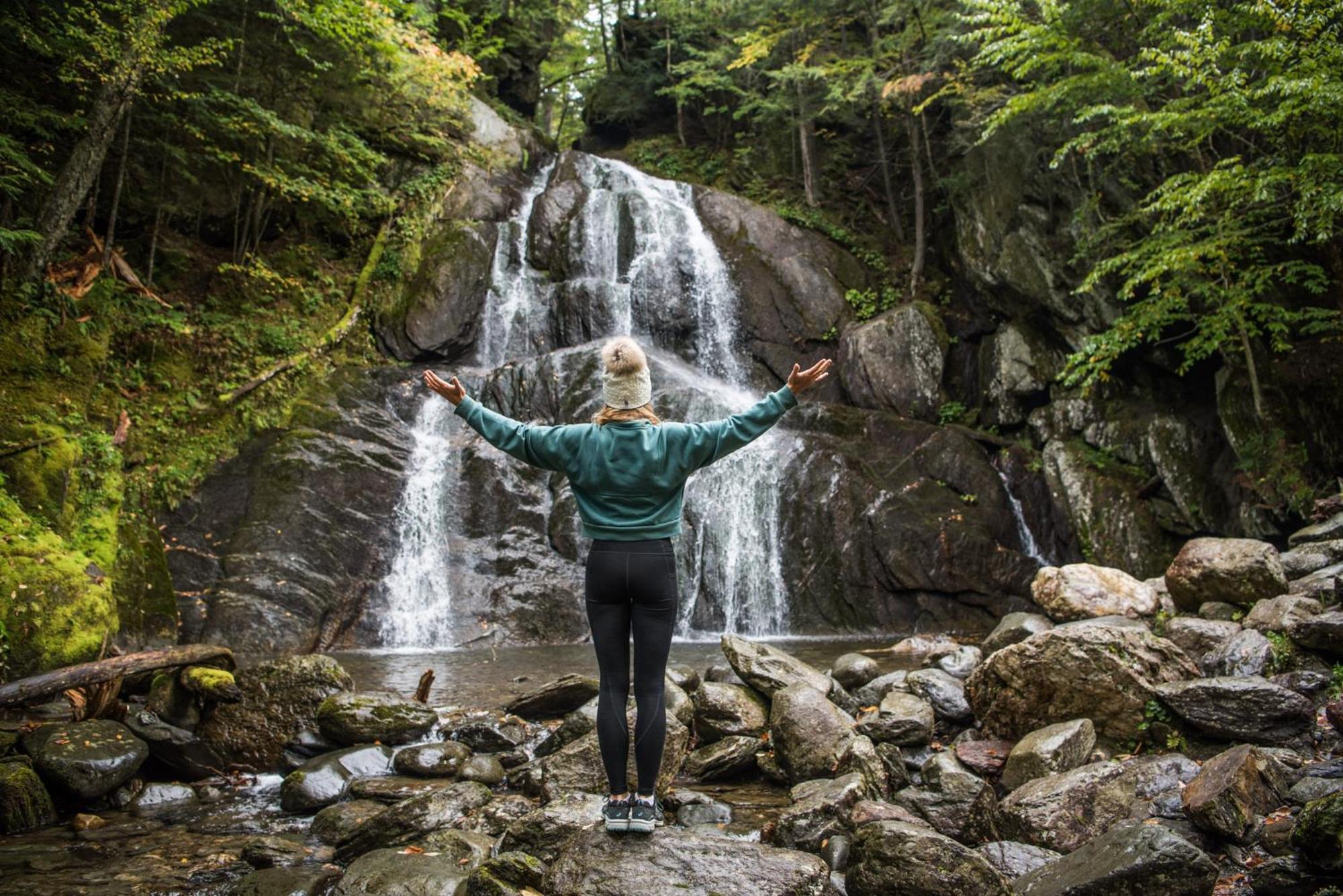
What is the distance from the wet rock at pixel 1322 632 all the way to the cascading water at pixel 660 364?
7871mm

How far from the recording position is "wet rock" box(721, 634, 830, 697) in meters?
6.42

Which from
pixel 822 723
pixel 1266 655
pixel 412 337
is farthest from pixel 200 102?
pixel 1266 655

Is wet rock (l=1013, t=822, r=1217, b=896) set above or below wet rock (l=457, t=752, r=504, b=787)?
above

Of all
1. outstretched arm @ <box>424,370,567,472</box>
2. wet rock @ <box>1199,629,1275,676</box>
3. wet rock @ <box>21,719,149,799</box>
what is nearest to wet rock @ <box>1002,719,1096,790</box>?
wet rock @ <box>1199,629,1275,676</box>

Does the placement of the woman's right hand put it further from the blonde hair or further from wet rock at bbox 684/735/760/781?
wet rock at bbox 684/735/760/781

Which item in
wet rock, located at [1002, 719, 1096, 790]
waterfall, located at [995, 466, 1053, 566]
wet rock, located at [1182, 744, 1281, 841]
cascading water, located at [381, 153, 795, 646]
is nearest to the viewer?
wet rock, located at [1182, 744, 1281, 841]

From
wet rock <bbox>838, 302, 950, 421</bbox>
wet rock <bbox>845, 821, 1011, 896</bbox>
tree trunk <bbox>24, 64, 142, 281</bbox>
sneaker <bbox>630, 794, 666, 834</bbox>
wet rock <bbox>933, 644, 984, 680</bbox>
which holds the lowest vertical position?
wet rock <bbox>933, 644, 984, 680</bbox>

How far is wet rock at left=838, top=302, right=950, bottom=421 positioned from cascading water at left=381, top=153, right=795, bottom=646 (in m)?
2.42

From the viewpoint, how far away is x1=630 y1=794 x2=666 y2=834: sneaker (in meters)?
3.27

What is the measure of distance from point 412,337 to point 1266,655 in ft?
49.7

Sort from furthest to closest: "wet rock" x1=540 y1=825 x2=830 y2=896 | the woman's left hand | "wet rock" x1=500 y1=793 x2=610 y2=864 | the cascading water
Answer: the cascading water
"wet rock" x1=500 y1=793 x2=610 y2=864
the woman's left hand
"wet rock" x1=540 y1=825 x2=830 y2=896

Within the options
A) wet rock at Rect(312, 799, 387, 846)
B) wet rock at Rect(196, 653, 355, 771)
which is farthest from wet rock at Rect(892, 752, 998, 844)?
wet rock at Rect(196, 653, 355, 771)

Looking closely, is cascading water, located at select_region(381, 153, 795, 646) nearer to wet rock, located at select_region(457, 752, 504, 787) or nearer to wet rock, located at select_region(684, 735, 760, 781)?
wet rock, located at select_region(457, 752, 504, 787)

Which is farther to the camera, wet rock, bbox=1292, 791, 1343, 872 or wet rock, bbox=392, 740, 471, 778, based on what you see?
wet rock, bbox=392, 740, 471, 778
